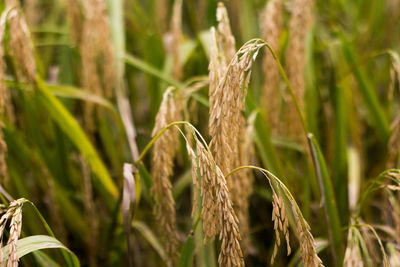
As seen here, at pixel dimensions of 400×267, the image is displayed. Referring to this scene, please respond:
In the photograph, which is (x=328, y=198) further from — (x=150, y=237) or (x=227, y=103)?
(x=150, y=237)

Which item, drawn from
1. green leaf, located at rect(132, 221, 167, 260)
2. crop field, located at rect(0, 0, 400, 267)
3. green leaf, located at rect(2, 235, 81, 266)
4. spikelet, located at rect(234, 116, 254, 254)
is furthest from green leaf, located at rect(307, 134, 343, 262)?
green leaf, located at rect(2, 235, 81, 266)

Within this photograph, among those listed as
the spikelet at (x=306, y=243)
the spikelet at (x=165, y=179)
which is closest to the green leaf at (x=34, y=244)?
the spikelet at (x=165, y=179)

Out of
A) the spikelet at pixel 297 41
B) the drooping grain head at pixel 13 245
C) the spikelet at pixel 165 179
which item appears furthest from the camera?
the spikelet at pixel 297 41

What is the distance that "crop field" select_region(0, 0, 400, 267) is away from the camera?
29.7 inches

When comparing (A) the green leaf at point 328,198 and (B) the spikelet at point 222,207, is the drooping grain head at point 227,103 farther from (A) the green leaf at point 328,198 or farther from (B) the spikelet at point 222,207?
(A) the green leaf at point 328,198

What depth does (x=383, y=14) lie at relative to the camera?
2.00 m

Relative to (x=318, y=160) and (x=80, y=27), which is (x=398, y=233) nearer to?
(x=318, y=160)

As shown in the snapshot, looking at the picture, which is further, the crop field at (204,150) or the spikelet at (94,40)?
the spikelet at (94,40)

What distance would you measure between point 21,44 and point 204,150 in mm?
660

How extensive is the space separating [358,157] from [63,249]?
1.02 metres

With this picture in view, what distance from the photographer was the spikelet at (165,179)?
0.87 m

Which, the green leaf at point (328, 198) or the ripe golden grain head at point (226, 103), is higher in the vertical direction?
the ripe golden grain head at point (226, 103)

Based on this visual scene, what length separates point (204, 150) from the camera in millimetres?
702

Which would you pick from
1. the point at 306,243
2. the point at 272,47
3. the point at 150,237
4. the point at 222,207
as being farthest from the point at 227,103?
the point at 150,237
